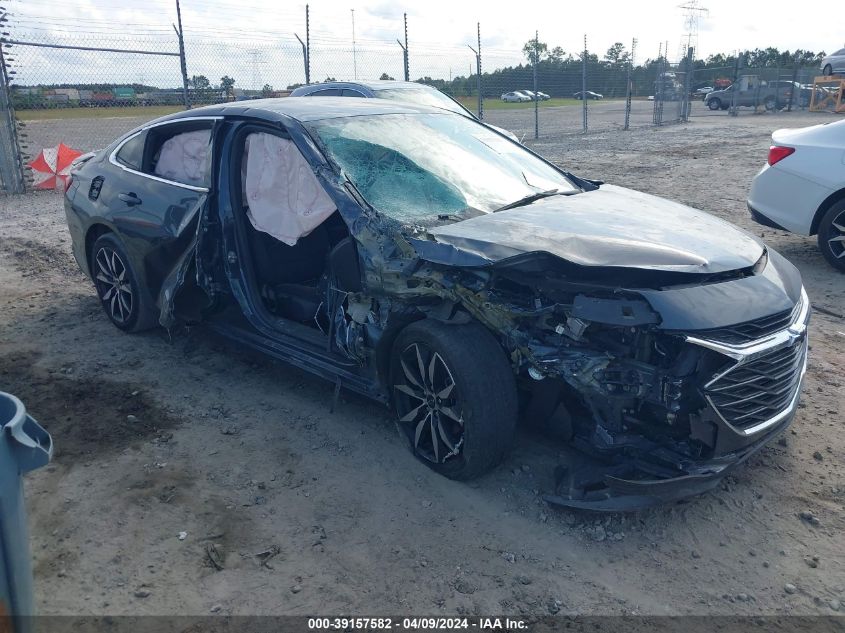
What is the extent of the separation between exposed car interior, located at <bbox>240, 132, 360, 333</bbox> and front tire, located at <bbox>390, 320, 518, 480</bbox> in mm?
628

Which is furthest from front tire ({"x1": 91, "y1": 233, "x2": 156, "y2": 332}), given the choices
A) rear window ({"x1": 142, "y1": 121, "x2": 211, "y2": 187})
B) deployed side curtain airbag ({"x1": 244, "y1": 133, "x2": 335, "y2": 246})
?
deployed side curtain airbag ({"x1": 244, "y1": 133, "x2": 335, "y2": 246})

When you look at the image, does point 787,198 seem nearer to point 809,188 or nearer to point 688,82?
point 809,188

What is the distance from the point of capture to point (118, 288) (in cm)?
525

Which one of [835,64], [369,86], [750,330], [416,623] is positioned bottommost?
[416,623]

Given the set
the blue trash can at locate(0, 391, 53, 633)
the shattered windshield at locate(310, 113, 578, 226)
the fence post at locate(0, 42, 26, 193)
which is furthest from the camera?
the fence post at locate(0, 42, 26, 193)

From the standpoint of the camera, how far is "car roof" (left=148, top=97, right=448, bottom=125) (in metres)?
4.13

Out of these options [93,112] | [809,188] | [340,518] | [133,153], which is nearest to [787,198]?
[809,188]

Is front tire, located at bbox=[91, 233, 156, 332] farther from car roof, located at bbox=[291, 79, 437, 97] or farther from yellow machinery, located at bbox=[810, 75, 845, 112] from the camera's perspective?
yellow machinery, located at bbox=[810, 75, 845, 112]

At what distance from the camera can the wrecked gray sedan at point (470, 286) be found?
2932mm

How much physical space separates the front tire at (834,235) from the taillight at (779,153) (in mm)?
644

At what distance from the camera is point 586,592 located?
2756 millimetres

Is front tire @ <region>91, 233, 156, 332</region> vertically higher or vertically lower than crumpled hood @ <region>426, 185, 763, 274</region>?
lower

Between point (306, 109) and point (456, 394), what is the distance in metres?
2.04

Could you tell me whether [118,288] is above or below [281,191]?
below
